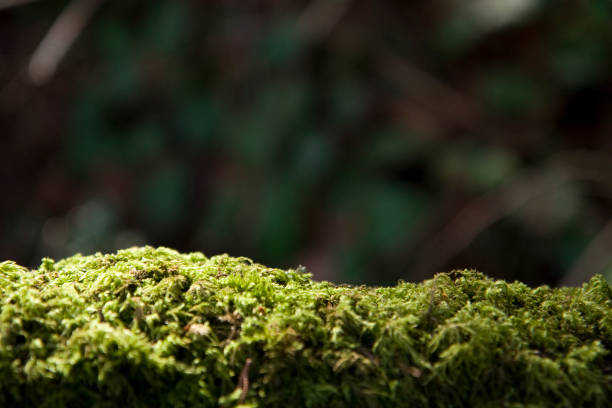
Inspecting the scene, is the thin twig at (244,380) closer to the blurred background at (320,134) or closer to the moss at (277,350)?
the moss at (277,350)

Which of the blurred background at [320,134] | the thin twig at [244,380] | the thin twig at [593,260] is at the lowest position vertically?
the thin twig at [244,380]

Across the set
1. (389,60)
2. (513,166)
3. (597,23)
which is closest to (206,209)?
(389,60)

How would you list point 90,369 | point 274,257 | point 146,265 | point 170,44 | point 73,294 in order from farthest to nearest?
point 170,44
point 274,257
point 146,265
point 73,294
point 90,369

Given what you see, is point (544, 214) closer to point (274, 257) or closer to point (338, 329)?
point (274, 257)

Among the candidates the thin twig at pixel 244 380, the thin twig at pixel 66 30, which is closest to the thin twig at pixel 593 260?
the thin twig at pixel 244 380

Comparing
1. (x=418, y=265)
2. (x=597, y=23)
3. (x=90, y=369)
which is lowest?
(x=90, y=369)

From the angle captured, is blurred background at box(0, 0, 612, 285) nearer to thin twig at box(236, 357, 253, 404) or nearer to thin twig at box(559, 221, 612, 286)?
thin twig at box(559, 221, 612, 286)

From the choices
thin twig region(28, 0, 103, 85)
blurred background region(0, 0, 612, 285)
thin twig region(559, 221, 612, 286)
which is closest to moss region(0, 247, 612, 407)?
thin twig region(559, 221, 612, 286)
